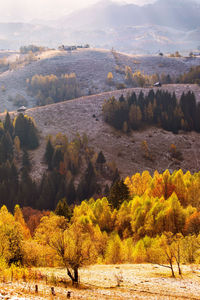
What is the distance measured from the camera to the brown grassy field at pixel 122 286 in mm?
35781

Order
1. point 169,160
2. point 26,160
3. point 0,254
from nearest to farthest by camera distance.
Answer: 1. point 0,254
2. point 26,160
3. point 169,160

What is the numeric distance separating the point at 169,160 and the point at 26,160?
81108 mm

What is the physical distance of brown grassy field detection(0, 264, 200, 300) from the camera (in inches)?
1409

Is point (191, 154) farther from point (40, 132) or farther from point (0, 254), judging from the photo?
point (0, 254)

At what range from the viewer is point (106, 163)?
574ft

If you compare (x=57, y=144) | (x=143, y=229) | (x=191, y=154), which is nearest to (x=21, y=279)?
(x=143, y=229)

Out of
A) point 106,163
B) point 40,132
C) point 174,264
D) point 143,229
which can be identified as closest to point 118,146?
point 106,163

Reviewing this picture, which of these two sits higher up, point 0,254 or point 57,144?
point 57,144

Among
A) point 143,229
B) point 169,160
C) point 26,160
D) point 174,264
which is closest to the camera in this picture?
point 174,264

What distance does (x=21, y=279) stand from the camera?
41.5 meters

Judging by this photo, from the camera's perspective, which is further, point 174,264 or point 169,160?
point 169,160

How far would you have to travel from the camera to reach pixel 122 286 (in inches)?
1703

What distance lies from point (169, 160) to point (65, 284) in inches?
5802

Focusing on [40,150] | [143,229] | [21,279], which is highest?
[40,150]
